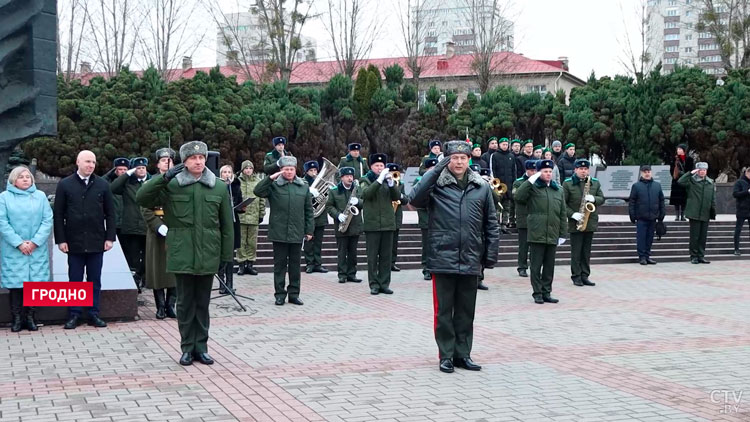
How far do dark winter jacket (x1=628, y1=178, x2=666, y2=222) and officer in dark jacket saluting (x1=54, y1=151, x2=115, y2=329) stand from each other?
11.0 meters

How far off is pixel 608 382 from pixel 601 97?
851 inches

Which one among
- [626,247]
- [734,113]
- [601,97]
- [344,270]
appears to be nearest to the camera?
[344,270]

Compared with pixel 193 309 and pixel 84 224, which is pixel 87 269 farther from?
pixel 193 309

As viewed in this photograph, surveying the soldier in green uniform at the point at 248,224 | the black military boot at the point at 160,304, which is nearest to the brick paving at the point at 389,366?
the black military boot at the point at 160,304

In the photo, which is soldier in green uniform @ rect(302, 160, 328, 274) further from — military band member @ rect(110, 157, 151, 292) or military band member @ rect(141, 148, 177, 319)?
military band member @ rect(141, 148, 177, 319)

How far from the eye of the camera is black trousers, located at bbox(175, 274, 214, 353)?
7.31 m

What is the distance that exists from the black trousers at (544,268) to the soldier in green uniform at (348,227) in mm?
3230

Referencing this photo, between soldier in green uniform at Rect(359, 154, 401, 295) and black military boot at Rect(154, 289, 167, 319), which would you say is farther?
soldier in green uniform at Rect(359, 154, 401, 295)

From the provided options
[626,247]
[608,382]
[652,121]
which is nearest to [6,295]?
[608,382]

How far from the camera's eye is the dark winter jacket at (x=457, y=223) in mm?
7133

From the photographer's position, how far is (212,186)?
732 cm

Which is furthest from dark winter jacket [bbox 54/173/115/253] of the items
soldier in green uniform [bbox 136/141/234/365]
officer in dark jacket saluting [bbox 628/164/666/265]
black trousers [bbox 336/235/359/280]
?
officer in dark jacket saluting [bbox 628/164/666/265]

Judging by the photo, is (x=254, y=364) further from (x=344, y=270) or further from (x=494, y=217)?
(x=344, y=270)

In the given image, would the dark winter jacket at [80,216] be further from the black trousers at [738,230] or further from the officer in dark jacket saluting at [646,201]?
the black trousers at [738,230]
